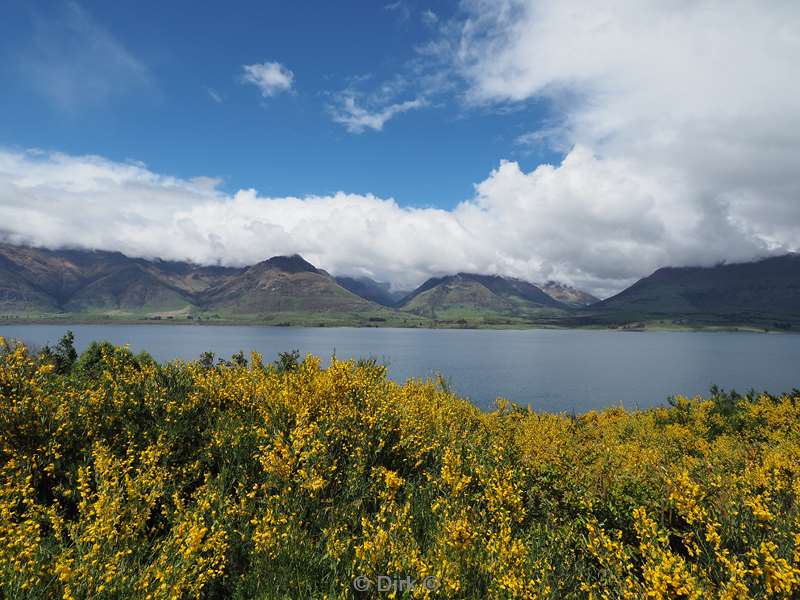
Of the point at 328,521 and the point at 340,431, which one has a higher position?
the point at 340,431

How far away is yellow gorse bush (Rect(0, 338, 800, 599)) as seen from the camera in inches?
234

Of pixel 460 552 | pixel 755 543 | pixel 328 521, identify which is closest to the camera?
pixel 460 552

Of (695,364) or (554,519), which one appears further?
(695,364)

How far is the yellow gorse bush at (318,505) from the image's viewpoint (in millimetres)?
5945

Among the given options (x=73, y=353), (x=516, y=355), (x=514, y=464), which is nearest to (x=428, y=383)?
(x=514, y=464)

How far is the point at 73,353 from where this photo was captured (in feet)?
221

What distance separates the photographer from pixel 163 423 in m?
10.8

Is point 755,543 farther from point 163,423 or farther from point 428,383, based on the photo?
point 428,383

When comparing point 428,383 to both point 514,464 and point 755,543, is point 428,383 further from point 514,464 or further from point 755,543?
point 755,543

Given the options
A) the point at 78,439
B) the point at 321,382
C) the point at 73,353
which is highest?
the point at 321,382

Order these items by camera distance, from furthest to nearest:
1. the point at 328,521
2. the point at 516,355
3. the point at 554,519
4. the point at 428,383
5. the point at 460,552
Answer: the point at 516,355 < the point at 428,383 < the point at 554,519 < the point at 328,521 < the point at 460,552

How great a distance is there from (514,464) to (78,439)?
1157 cm

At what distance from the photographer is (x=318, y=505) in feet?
27.2

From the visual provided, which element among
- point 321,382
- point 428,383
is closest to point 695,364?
point 428,383
